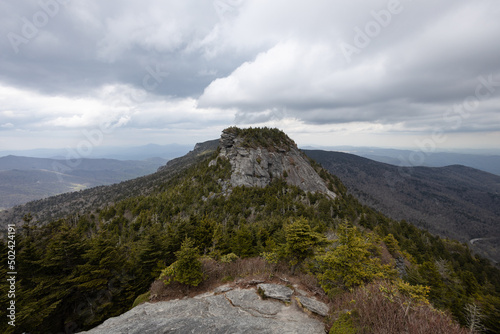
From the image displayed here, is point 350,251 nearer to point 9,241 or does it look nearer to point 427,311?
point 427,311

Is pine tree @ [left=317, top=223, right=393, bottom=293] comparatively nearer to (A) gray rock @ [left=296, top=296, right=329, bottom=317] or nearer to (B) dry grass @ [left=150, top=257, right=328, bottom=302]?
(B) dry grass @ [left=150, top=257, right=328, bottom=302]

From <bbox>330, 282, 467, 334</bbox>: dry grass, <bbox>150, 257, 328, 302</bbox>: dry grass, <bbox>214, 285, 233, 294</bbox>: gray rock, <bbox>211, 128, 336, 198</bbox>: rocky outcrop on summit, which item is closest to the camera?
<bbox>330, 282, 467, 334</bbox>: dry grass

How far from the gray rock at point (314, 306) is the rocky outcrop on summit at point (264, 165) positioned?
7152 centimetres

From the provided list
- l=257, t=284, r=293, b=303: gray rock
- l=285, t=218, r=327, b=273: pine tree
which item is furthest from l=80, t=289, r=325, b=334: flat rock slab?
l=285, t=218, r=327, b=273: pine tree

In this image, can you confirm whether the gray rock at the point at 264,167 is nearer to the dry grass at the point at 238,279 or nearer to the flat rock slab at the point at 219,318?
the dry grass at the point at 238,279

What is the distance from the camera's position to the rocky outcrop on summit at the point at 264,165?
90.1 metres

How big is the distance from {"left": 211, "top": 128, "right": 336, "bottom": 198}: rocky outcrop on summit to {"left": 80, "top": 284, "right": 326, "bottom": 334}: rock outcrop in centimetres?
6880

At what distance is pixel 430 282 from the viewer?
31859mm

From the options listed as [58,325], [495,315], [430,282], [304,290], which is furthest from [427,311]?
[430,282]

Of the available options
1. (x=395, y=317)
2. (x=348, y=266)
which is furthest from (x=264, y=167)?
(x=395, y=317)

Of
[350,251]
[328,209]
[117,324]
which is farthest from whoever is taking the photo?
[328,209]

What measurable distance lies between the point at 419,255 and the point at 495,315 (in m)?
51.7

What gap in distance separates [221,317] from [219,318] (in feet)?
0.74

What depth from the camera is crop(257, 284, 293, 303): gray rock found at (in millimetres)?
14307
